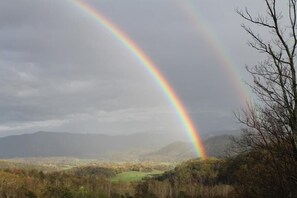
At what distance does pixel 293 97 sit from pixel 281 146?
1.80 meters

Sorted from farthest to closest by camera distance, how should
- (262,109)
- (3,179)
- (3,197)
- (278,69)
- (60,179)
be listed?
1. (60,179)
2. (3,179)
3. (3,197)
4. (262,109)
5. (278,69)

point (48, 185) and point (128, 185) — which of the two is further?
point (128, 185)

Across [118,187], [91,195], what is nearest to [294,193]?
[91,195]

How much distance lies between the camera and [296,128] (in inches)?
465

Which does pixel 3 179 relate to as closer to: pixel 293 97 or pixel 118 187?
pixel 118 187

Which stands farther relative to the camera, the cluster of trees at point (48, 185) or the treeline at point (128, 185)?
the cluster of trees at point (48, 185)

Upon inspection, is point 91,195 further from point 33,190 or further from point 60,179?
point 60,179

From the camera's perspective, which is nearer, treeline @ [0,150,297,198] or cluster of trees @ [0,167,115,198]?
treeline @ [0,150,297,198]

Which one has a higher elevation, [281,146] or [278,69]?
[278,69]

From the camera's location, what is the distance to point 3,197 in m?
126

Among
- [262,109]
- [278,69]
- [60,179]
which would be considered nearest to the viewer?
[278,69]

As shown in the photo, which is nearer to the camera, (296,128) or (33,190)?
(296,128)

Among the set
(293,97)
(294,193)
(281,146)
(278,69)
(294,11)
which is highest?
(294,11)

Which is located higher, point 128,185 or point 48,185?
point 48,185
